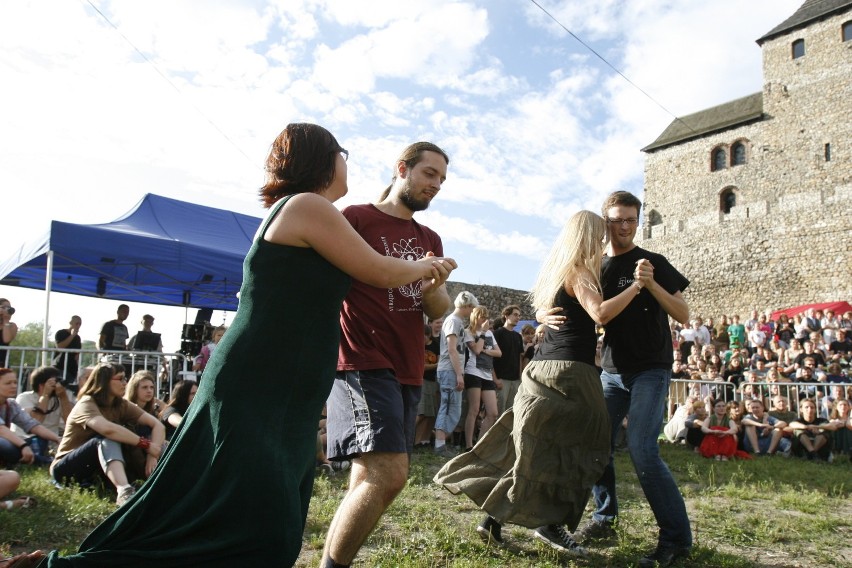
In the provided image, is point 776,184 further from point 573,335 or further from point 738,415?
point 573,335

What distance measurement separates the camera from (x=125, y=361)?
860cm

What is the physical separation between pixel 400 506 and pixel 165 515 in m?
3.15

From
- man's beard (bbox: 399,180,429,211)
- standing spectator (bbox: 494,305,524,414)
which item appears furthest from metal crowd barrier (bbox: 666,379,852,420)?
man's beard (bbox: 399,180,429,211)

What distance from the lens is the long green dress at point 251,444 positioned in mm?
1621

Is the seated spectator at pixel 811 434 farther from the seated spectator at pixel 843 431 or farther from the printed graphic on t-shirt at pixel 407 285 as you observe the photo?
the printed graphic on t-shirt at pixel 407 285

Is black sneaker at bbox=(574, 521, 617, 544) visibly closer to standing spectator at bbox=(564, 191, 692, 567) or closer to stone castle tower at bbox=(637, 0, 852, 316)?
standing spectator at bbox=(564, 191, 692, 567)

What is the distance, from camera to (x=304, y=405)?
1.83 metres

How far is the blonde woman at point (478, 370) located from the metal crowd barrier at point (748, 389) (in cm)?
477

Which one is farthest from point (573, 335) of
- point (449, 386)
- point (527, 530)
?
point (449, 386)

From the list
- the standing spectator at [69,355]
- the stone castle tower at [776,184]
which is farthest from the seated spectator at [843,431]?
the stone castle tower at [776,184]

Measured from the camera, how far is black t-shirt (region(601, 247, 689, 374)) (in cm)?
374

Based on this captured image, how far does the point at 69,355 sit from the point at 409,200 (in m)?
7.48

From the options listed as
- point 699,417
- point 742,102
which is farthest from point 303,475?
point 742,102

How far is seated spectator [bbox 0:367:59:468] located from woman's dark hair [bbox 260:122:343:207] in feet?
15.9
